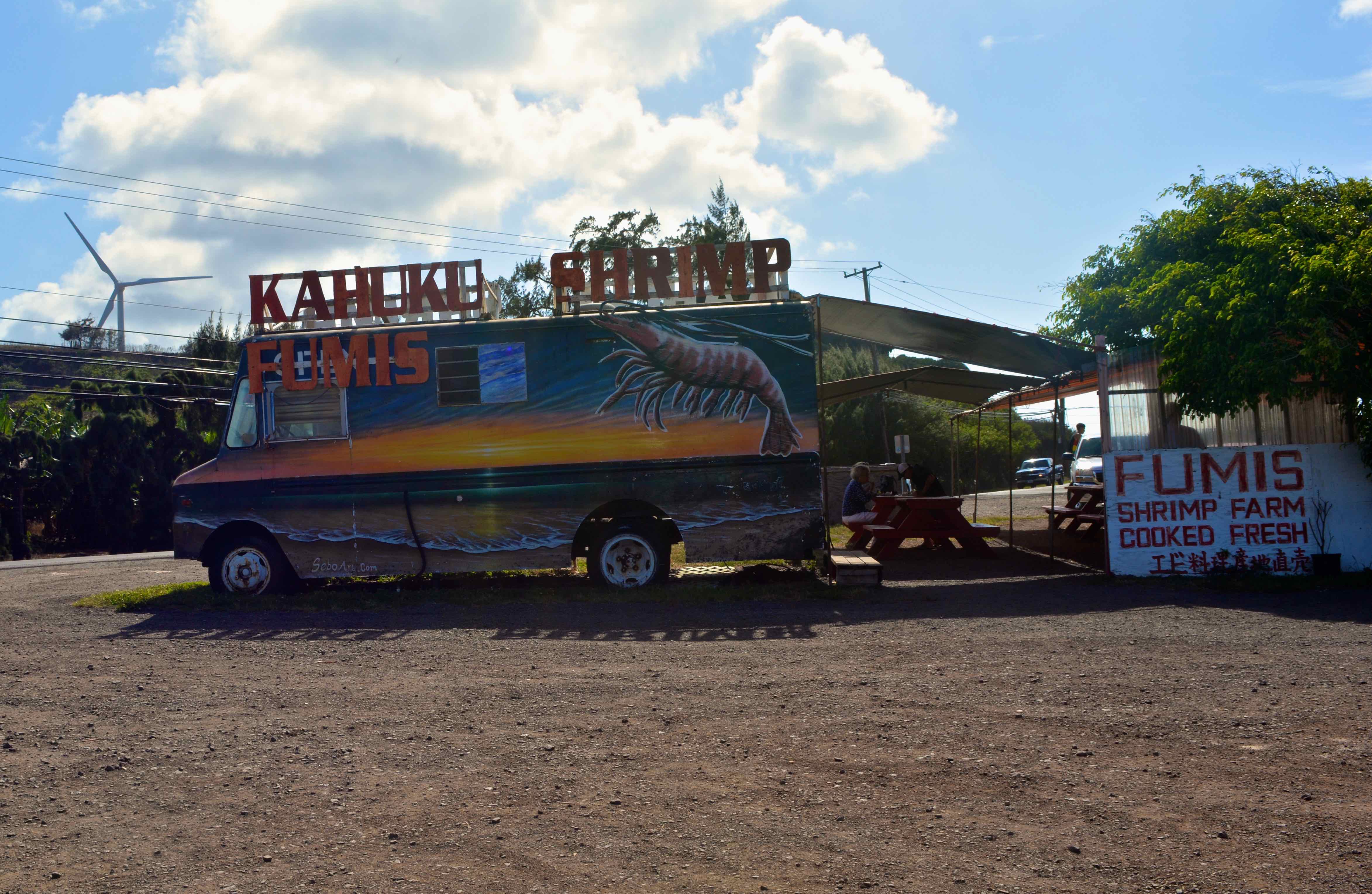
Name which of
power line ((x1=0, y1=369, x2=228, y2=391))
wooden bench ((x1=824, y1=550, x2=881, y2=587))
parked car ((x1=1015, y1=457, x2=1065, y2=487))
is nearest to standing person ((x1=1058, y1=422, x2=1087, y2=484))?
wooden bench ((x1=824, y1=550, x2=881, y2=587))

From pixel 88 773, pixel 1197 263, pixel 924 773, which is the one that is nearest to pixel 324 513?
pixel 88 773

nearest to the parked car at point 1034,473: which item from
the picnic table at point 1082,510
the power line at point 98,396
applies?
the picnic table at point 1082,510

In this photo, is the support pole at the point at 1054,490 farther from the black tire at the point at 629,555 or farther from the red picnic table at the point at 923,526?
the black tire at the point at 629,555

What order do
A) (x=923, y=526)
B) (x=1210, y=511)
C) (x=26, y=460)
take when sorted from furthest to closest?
(x=26, y=460)
(x=923, y=526)
(x=1210, y=511)

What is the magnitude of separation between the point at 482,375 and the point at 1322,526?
960 centimetres

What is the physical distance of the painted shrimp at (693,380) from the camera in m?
11.0

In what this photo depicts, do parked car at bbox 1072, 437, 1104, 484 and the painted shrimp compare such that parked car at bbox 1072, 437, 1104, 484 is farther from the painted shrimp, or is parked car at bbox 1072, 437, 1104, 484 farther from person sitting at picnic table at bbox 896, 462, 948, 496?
the painted shrimp

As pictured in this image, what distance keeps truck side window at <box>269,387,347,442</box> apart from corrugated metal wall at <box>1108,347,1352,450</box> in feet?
29.5

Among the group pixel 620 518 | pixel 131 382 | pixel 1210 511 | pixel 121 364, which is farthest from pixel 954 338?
pixel 121 364

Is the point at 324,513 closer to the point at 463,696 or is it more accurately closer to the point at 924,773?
the point at 463,696

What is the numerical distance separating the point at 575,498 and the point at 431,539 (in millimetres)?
1687

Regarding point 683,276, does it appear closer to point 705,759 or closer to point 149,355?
point 705,759

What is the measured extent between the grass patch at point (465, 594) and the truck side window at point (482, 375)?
83.8 inches

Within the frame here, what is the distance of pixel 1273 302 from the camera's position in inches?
418
